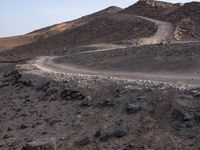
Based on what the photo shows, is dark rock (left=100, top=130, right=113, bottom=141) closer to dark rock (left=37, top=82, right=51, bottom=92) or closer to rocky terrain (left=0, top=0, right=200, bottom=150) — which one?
rocky terrain (left=0, top=0, right=200, bottom=150)

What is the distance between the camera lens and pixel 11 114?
20.7 metres

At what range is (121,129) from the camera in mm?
14992

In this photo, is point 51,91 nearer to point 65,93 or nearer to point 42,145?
point 65,93

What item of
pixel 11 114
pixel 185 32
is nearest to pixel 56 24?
pixel 185 32

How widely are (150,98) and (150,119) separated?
119 cm

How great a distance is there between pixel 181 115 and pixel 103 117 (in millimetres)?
2581

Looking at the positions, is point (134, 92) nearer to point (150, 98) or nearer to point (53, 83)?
point (150, 98)

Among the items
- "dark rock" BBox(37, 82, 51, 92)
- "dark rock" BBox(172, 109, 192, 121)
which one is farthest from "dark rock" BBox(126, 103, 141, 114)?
"dark rock" BBox(37, 82, 51, 92)

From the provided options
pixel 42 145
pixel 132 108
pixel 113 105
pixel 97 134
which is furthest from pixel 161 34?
pixel 42 145

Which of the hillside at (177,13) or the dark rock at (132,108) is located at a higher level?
the hillside at (177,13)

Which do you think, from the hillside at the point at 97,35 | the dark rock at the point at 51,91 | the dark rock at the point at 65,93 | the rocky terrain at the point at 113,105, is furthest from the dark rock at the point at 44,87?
the hillside at the point at 97,35

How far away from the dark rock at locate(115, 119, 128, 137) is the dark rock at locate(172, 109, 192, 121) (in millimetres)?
1248

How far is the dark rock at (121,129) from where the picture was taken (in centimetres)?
1487

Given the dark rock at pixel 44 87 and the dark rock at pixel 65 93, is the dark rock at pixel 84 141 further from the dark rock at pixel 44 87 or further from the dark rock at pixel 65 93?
the dark rock at pixel 44 87
